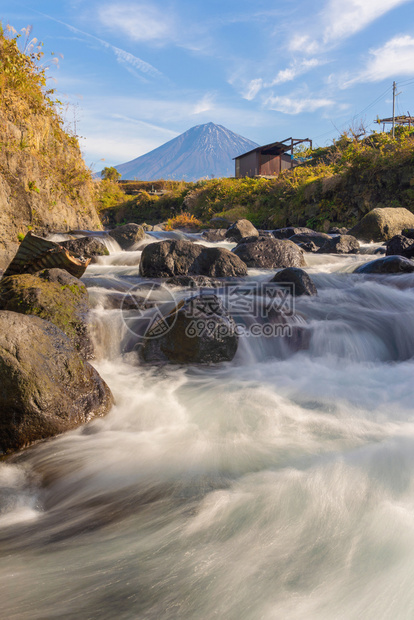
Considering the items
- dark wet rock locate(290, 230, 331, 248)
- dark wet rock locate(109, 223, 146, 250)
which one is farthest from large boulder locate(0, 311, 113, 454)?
dark wet rock locate(290, 230, 331, 248)

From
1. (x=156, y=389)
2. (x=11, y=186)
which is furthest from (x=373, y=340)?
(x=11, y=186)

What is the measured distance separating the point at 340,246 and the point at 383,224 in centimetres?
286

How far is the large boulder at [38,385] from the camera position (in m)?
2.67

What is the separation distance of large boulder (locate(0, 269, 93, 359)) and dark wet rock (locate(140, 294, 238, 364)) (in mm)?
768

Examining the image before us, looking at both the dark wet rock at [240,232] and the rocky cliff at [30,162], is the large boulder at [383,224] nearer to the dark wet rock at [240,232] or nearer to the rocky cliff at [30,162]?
the dark wet rock at [240,232]

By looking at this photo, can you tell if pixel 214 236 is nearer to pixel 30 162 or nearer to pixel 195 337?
pixel 30 162

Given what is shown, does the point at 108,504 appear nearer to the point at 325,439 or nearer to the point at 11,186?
the point at 325,439

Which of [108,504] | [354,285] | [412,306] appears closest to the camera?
[108,504]

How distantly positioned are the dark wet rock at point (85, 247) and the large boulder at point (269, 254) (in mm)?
3413

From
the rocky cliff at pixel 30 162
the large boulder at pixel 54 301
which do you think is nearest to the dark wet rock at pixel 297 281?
the large boulder at pixel 54 301

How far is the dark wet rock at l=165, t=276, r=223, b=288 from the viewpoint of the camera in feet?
23.0

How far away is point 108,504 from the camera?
2.27 m

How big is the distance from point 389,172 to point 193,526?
65.6ft
